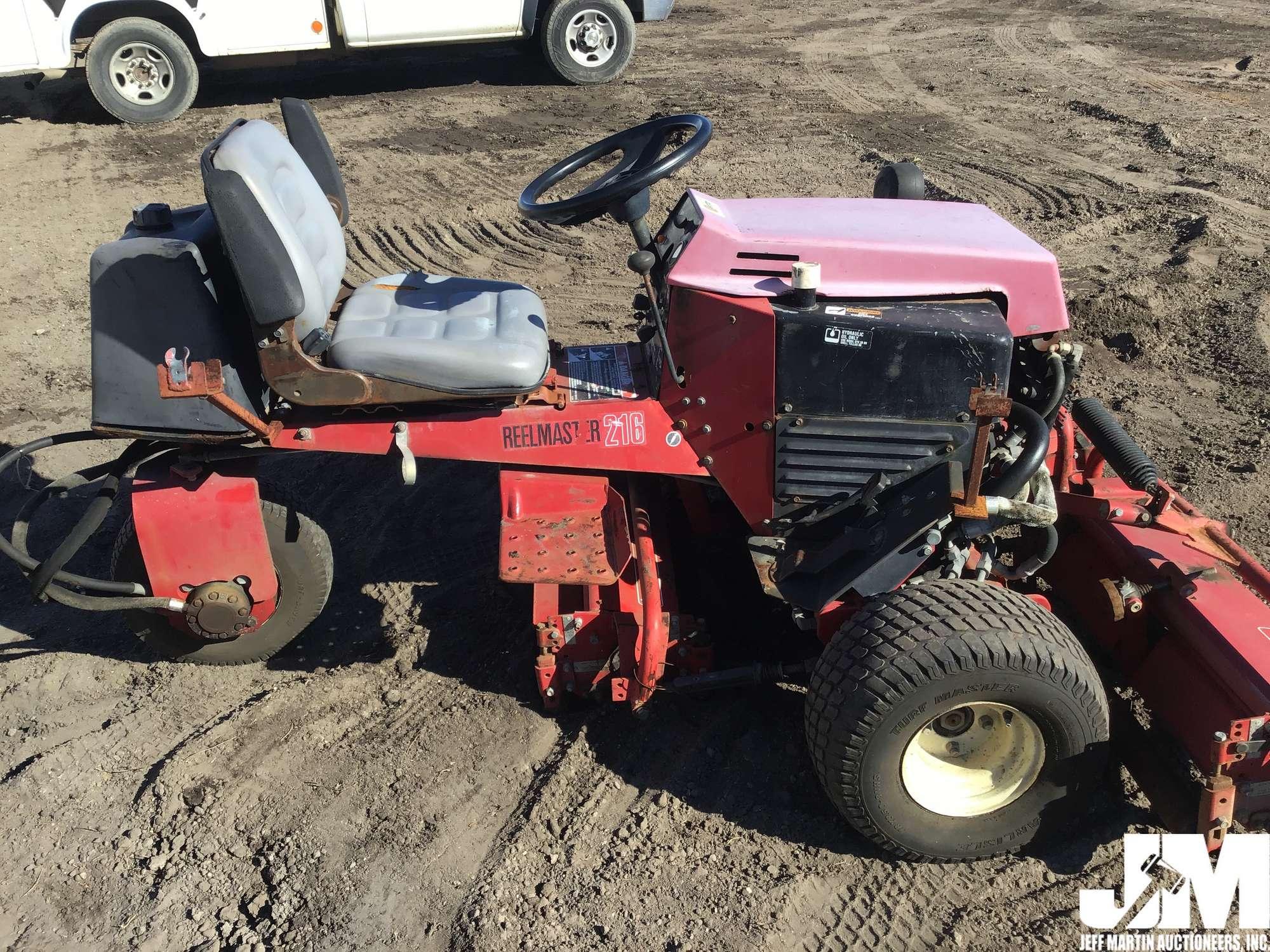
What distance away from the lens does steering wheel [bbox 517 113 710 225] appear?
288 cm

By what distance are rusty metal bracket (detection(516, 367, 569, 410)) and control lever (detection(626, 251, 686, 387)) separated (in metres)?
0.35

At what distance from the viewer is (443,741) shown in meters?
3.39

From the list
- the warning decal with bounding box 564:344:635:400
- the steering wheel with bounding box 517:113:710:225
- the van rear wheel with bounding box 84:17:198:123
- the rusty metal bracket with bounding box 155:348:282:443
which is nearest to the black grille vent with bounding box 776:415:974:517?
the warning decal with bounding box 564:344:635:400

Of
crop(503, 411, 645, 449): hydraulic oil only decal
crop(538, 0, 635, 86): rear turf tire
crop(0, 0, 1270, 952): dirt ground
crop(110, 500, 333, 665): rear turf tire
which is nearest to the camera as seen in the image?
crop(0, 0, 1270, 952): dirt ground

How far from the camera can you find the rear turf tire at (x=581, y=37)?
9.64m

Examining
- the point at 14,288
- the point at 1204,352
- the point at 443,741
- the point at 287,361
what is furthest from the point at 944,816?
the point at 14,288

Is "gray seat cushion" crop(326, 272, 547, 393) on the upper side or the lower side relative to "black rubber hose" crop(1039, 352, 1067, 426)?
upper

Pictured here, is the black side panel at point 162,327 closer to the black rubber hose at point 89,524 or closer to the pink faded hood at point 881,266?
the black rubber hose at point 89,524

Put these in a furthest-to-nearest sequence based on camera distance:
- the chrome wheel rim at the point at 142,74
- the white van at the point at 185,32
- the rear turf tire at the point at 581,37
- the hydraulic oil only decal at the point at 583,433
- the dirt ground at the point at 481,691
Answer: the rear turf tire at the point at 581,37, the chrome wheel rim at the point at 142,74, the white van at the point at 185,32, the hydraulic oil only decal at the point at 583,433, the dirt ground at the point at 481,691

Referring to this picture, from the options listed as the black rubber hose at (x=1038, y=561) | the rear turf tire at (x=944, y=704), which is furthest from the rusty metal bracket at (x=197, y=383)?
the black rubber hose at (x=1038, y=561)

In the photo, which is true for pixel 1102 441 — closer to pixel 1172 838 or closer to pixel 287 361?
pixel 1172 838

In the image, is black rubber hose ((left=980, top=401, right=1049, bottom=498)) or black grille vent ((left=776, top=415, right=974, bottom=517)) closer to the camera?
black rubber hose ((left=980, top=401, right=1049, bottom=498))

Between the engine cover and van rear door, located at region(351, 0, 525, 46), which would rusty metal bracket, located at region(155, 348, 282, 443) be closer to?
the engine cover

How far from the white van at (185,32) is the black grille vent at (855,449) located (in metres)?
7.59
